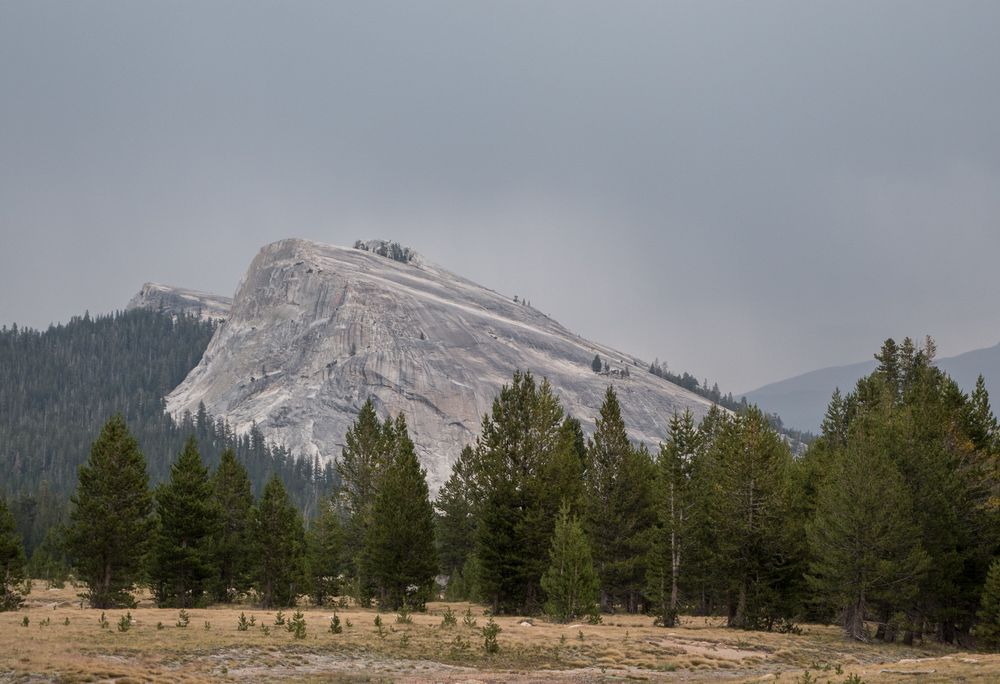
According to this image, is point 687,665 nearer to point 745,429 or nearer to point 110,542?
point 745,429

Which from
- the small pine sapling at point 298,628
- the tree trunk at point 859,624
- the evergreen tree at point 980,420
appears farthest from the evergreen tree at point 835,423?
the small pine sapling at point 298,628

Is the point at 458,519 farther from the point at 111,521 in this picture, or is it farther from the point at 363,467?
the point at 111,521

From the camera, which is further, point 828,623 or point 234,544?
point 234,544

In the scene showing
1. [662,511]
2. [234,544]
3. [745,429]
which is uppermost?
[745,429]

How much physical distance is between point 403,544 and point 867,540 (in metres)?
27.0

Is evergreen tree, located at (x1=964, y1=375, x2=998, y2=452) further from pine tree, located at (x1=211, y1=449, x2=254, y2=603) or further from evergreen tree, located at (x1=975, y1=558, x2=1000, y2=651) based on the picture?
pine tree, located at (x1=211, y1=449, x2=254, y2=603)

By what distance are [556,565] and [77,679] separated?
84.1ft

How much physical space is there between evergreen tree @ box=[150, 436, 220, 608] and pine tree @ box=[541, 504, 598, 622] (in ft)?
79.0

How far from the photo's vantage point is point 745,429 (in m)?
46.2

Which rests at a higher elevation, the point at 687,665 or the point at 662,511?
the point at 662,511

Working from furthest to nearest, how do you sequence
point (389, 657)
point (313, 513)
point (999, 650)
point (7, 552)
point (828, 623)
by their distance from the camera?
1. point (313, 513)
2. point (828, 623)
3. point (7, 552)
4. point (999, 650)
5. point (389, 657)

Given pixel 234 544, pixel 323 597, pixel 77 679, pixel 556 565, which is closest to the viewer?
pixel 77 679

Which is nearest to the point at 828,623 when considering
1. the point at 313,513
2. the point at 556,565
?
the point at 556,565

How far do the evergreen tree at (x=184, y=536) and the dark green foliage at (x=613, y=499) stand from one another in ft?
83.5
